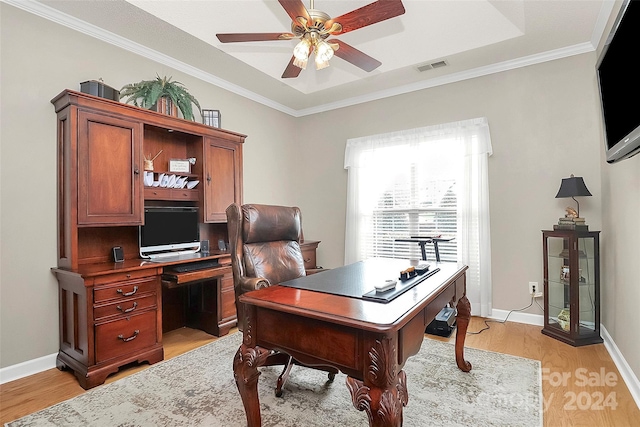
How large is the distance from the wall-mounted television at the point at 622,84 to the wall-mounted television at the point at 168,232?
329 cm

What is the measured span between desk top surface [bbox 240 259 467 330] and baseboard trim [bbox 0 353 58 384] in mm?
2097

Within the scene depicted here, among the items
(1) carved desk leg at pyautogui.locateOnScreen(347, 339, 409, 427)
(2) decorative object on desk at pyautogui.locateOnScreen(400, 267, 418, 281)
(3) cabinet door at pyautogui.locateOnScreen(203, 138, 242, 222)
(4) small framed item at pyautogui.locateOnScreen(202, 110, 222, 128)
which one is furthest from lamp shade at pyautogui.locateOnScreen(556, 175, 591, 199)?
(4) small framed item at pyautogui.locateOnScreen(202, 110, 222, 128)

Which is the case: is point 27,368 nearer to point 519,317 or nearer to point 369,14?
point 369,14

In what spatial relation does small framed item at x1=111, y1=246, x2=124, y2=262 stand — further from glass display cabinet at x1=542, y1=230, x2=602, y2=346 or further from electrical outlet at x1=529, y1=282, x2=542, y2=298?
electrical outlet at x1=529, y1=282, x2=542, y2=298

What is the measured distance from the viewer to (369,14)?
1.86m

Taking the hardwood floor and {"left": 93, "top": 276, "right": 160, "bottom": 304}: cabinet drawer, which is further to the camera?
{"left": 93, "top": 276, "right": 160, "bottom": 304}: cabinet drawer

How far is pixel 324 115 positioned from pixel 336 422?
3945 mm

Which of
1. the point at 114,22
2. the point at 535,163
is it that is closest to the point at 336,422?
the point at 535,163

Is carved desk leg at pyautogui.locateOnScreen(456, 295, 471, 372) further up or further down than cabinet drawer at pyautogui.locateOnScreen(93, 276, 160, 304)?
further down

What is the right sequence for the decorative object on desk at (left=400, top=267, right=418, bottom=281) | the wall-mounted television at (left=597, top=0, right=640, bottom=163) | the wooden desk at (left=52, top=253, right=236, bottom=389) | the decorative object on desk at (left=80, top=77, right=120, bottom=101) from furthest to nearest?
1. the decorative object on desk at (left=80, top=77, right=120, bottom=101)
2. the wooden desk at (left=52, top=253, right=236, bottom=389)
3. the decorative object on desk at (left=400, top=267, right=418, bottom=281)
4. the wall-mounted television at (left=597, top=0, right=640, bottom=163)

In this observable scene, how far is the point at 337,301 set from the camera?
137 cm

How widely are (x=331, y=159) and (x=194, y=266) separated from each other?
2.54m

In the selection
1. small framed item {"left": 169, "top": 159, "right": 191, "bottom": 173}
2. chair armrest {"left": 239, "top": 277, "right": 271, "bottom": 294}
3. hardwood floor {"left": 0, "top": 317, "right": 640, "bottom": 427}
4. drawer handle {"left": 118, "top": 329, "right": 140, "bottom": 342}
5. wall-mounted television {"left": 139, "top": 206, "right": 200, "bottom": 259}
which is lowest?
hardwood floor {"left": 0, "top": 317, "right": 640, "bottom": 427}

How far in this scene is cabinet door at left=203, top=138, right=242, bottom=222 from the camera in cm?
330
